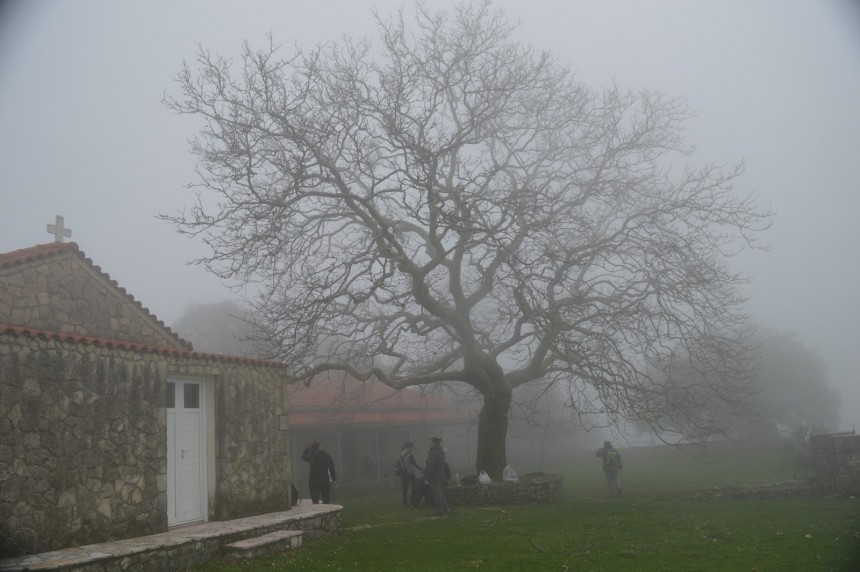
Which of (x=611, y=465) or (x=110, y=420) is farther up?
(x=110, y=420)

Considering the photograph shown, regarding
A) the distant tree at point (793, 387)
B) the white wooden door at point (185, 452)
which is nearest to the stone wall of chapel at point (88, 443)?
the white wooden door at point (185, 452)

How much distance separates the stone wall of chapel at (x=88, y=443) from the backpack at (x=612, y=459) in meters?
11.1

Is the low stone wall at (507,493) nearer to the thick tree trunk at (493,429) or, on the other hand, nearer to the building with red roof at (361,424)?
the thick tree trunk at (493,429)

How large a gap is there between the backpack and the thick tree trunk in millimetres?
2862

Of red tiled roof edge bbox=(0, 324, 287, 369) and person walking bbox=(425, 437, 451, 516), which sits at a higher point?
red tiled roof edge bbox=(0, 324, 287, 369)

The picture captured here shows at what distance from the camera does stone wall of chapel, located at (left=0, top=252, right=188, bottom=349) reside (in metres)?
11.6

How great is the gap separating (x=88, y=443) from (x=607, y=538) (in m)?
7.87

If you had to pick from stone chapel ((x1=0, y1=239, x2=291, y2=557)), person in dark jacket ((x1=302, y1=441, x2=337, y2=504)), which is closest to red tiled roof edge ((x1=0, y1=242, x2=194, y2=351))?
stone chapel ((x1=0, y1=239, x2=291, y2=557))

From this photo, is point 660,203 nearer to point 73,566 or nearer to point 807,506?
point 807,506

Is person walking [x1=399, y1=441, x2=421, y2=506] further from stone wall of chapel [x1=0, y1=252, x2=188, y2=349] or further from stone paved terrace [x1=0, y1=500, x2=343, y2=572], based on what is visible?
stone wall of chapel [x1=0, y1=252, x2=188, y2=349]

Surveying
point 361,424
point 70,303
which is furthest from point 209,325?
point 70,303

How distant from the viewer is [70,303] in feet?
41.3

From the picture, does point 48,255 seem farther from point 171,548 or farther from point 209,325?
point 209,325

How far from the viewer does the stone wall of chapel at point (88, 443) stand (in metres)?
8.48
